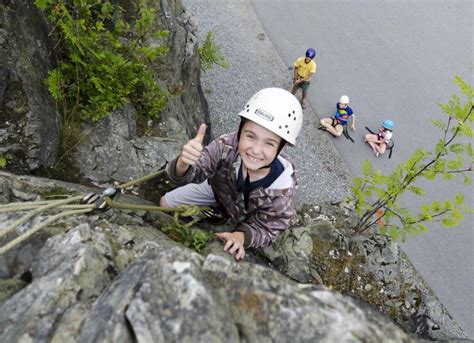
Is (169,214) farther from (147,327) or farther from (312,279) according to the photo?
(147,327)

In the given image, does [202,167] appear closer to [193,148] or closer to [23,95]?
[193,148]

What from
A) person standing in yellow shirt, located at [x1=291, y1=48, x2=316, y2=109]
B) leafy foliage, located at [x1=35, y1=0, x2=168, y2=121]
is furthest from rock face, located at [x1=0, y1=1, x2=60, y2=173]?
person standing in yellow shirt, located at [x1=291, y1=48, x2=316, y2=109]

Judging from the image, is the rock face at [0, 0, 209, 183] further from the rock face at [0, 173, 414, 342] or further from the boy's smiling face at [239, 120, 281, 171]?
the rock face at [0, 173, 414, 342]

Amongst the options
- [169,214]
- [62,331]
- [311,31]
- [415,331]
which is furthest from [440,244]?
[62,331]

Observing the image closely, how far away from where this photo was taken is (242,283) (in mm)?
1863

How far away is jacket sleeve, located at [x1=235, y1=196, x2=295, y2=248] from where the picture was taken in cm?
366

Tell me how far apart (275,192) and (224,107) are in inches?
181

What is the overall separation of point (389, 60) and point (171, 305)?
927cm

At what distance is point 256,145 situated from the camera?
324cm

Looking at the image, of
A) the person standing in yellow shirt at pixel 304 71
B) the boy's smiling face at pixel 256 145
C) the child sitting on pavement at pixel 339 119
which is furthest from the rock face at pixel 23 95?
the child sitting on pavement at pixel 339 119

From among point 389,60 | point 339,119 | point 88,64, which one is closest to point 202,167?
point 88,64

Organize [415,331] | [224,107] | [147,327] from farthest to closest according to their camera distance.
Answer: [224,107], [415,331], [147,327]

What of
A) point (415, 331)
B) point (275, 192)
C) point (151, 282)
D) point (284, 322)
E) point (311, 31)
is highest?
point (311, 31)

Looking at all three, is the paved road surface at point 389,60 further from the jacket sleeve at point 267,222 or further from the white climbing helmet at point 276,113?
the white climbing helmet at point 276,113
